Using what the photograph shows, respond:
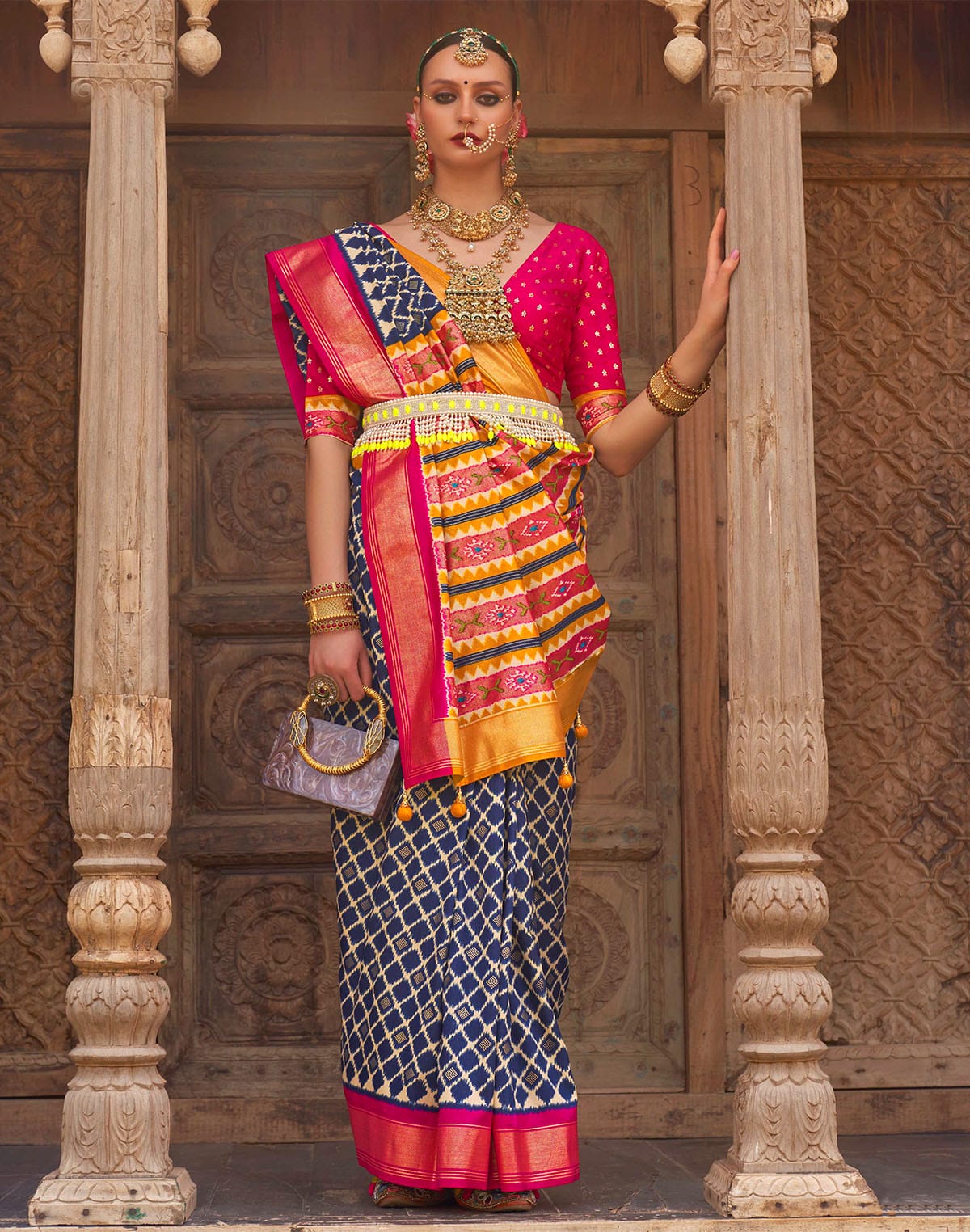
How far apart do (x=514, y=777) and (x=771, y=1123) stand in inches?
34.9

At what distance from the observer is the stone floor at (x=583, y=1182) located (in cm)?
372

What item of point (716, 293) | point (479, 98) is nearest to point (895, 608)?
point (716, 293)

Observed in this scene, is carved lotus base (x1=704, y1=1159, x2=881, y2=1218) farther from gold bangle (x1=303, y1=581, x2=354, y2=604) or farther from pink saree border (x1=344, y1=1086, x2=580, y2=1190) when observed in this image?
gold bangle (x1=303, y1=581, x2=354, y2=604)

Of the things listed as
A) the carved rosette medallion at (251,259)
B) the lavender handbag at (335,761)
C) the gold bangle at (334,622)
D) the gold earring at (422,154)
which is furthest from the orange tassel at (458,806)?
the carved rosette medallion at (251,259)

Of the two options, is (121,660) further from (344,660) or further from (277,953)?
(277,953)

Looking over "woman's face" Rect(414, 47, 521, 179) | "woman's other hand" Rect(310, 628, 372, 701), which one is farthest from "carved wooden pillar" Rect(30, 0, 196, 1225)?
"woman's face" Rect(414, 47, 521, 179)

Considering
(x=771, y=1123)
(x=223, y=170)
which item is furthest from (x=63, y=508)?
(x=771, y=1123)

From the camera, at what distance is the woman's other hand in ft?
13.2

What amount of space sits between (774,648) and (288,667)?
5.40ft

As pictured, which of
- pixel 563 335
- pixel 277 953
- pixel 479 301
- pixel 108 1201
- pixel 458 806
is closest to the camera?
pixel 108 1201

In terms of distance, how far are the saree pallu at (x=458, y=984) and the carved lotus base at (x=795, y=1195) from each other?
341mm

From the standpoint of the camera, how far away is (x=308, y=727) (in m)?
4.04

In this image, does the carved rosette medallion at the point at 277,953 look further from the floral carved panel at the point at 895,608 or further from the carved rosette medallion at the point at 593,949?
the floral carved panel at the point at 895,608

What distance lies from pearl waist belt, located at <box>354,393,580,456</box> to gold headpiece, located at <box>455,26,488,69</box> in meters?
0.76
